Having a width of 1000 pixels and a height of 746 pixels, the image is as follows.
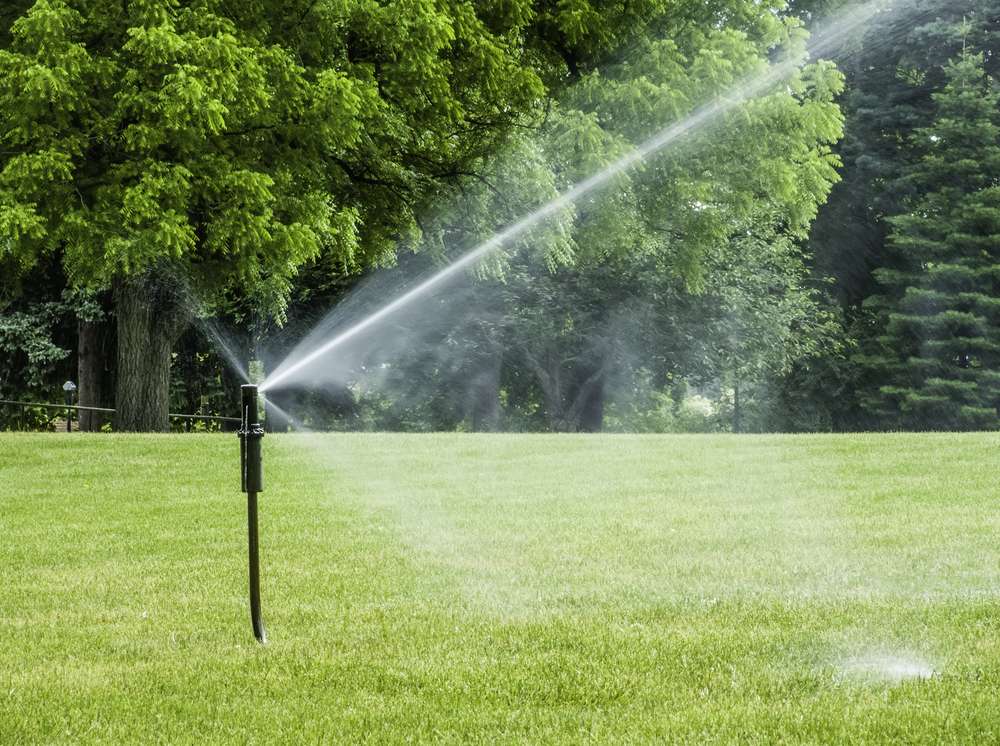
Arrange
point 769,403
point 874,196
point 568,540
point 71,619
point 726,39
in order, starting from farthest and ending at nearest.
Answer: point 769,403
point 874,196
point 726,39
point 568,540
point 71,619

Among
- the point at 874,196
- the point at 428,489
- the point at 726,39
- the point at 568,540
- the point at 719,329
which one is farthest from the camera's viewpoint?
the point at 874,196

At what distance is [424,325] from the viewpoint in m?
32.0

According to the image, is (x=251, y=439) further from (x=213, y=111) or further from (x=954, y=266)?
Result: (x=954, y=266)

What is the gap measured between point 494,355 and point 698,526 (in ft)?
77.6

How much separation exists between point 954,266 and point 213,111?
2376 centimetres

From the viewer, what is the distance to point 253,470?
17.9 ft

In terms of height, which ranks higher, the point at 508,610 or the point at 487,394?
the point at 487,394

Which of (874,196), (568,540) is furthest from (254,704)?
(874,196)

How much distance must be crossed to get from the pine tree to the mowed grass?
19.5 m

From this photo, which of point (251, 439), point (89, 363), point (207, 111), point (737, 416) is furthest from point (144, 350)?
point (737, 416)

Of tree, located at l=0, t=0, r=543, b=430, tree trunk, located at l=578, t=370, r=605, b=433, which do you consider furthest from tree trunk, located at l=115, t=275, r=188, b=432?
tree trunk, located at l=578, t=370, r=605, b=433

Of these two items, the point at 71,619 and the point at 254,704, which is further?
the point at 71,619

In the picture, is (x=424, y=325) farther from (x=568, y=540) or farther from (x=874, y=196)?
(x=568, y=540)

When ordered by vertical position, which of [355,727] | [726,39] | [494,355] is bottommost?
[355,727]
